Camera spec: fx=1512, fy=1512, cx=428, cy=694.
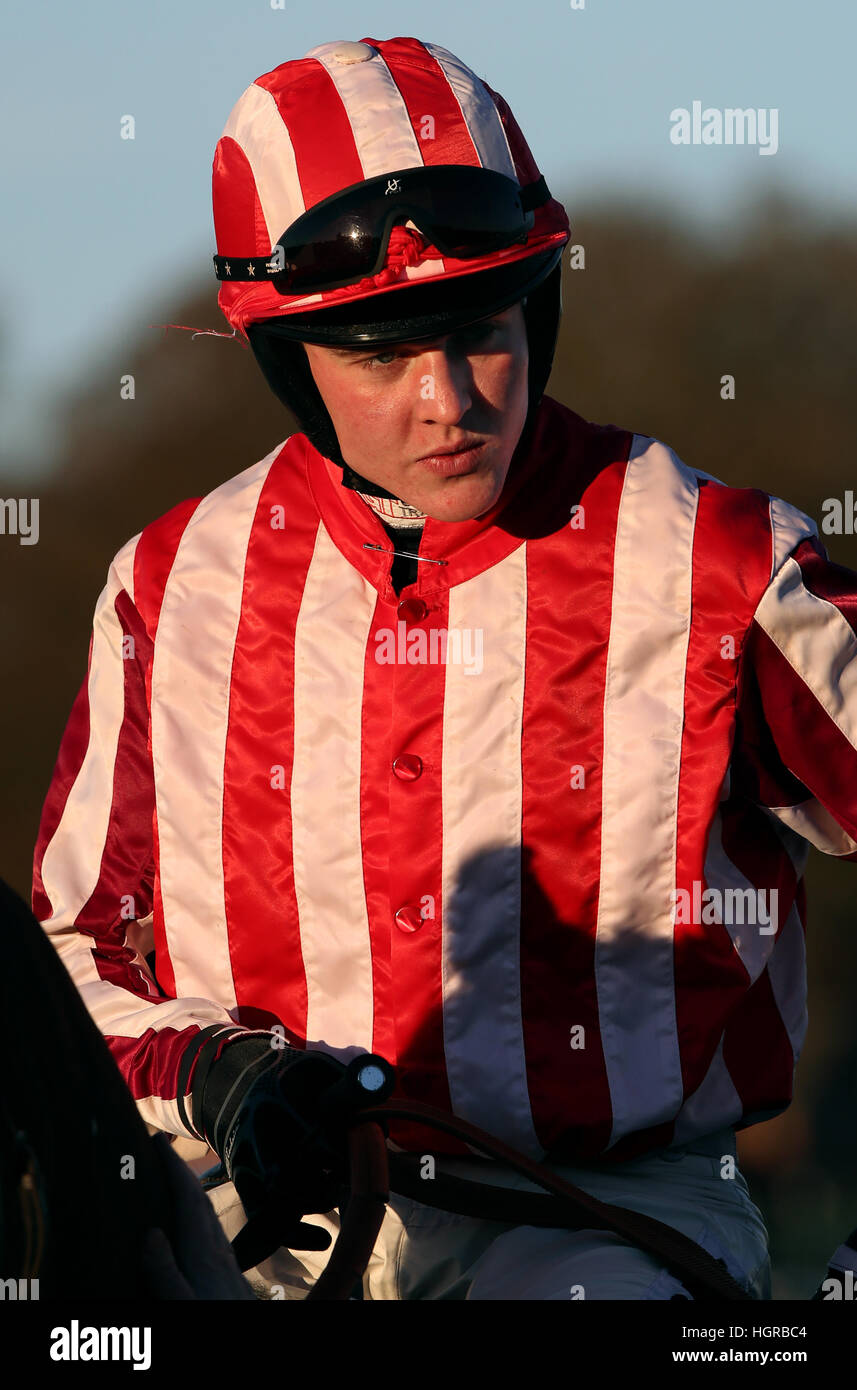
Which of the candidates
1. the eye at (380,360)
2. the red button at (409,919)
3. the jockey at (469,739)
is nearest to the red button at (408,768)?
the jockey at (469,739)

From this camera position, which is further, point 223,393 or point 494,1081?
point 223,393

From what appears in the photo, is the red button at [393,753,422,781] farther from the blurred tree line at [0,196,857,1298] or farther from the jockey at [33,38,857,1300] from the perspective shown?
the blurred tree line at [0,196,857,1298]

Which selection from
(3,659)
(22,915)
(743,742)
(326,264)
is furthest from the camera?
(3,659)

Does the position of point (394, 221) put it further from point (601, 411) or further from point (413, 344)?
point (601, 411)

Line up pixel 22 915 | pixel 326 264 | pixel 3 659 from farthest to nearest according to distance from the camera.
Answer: pixel 3 659 → pixel 326 264 → pixel 22 915

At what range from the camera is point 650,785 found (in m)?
2.17

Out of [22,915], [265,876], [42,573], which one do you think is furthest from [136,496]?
[22,915]

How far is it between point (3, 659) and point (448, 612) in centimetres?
635

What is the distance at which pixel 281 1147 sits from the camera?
1859mm

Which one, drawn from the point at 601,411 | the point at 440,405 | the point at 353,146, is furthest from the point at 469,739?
the point at 601,411

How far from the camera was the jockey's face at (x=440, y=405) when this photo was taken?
6.72ft

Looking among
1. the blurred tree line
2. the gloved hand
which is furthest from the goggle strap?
the blurred tree line

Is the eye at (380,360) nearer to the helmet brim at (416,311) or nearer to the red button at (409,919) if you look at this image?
the helmet brim at (416,311)

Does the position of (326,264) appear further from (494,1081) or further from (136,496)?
(136,496)
